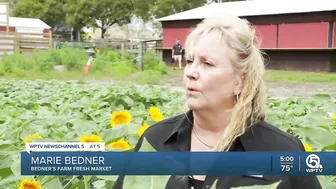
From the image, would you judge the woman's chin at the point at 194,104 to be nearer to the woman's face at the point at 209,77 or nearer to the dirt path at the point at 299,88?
the woman's face at the point at 209,77

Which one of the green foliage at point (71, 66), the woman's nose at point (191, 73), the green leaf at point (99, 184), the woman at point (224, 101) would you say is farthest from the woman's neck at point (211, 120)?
the green foliage at point (71, 66)

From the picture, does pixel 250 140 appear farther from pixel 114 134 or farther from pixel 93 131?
pixel 93 131

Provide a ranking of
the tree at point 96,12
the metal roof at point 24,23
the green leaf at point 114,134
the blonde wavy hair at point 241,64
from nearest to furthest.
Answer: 1. the blonde wavy hair at point 241,64
2. the green leaf at point 114,134
3. the metal roof at point 24,23
4. the tree at point 96,12

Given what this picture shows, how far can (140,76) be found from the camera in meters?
16.6

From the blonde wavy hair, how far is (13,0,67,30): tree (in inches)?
2245

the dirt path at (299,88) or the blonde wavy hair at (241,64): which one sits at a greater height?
the blonde wavy hair at (241,64)

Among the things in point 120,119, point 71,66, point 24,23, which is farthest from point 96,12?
point 120,119

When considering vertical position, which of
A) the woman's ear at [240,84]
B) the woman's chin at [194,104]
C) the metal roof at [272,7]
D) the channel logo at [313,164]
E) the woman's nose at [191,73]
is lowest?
the channel logo at [313,164]

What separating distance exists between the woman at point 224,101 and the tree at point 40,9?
187 feet

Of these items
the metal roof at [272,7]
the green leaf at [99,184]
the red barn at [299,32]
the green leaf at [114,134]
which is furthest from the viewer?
the metal roof at [272,7]

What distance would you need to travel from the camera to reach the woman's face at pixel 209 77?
1593 mm

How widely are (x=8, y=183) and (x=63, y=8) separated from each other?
57.5 meters

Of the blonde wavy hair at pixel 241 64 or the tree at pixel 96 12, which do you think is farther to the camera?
the tree at pixel 96 12

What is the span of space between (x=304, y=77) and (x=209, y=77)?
62.8 feet
